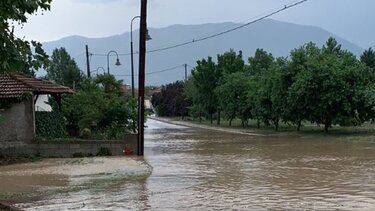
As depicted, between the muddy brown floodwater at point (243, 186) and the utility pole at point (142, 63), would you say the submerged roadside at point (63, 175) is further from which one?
the utility pole at point (142, 63)

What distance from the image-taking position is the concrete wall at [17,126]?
26.3 metres

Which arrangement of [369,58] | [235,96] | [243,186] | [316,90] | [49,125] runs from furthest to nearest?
1. [369,58]
2. [235,96]
3. [316,90]
4. [49,125]
5. [243,186]

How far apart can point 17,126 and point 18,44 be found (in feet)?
61.3

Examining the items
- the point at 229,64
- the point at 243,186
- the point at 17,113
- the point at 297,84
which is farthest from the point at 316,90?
the point at 229,64

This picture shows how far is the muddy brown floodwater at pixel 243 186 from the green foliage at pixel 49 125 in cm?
606

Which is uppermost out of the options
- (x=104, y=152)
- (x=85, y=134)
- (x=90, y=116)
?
(x=90, y=116)

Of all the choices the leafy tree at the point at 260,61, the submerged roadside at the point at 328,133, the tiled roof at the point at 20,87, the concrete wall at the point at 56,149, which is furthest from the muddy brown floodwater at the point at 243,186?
the leafy tree at the point at 260,61

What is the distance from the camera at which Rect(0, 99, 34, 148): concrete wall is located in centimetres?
2628

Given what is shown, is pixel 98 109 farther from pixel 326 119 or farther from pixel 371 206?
pixel 371 206

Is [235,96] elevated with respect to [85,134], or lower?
elevated

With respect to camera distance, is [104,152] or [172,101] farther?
[172,101]

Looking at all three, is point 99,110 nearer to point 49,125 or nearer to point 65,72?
point 49,125

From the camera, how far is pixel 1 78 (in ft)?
91.0

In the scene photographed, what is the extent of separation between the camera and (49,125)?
93.5 feet
